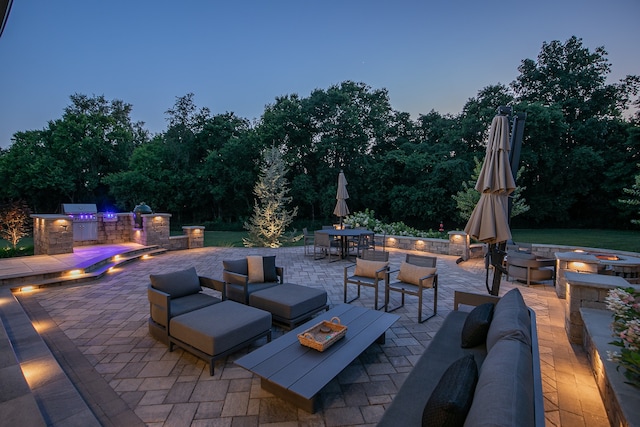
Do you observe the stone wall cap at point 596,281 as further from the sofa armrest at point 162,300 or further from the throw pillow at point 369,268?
the sofa armrest at point 162,300

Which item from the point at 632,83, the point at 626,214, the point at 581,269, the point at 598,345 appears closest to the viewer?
the point at 598,345

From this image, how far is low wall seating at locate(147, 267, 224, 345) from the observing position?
337 cm

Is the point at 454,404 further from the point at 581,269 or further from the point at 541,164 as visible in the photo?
the point at 541,164

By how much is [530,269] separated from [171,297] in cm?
669

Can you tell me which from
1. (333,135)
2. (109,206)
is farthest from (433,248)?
(109,206)

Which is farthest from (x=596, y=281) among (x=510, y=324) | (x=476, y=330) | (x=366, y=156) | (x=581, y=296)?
(x=366, y=156)

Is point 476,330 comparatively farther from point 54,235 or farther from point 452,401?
point 54,235

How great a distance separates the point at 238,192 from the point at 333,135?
7397mm

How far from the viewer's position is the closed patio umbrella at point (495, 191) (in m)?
3.81

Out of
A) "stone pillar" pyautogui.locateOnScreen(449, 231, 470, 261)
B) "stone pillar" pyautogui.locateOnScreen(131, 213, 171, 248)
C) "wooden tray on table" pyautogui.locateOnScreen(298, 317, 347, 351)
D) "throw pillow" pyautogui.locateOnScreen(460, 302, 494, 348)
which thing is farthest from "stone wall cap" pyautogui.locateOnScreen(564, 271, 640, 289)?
"stone pillar" pyautogui.locateOnScreen(131, 213, 171, 248)

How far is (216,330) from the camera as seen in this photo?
295cm

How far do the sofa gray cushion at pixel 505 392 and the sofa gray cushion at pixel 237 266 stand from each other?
363cm

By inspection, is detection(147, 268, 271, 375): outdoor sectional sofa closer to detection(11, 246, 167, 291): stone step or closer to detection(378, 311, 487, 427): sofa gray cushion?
detection(378, 311, 487, 427): sofa gray cushion

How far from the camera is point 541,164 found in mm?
18203
